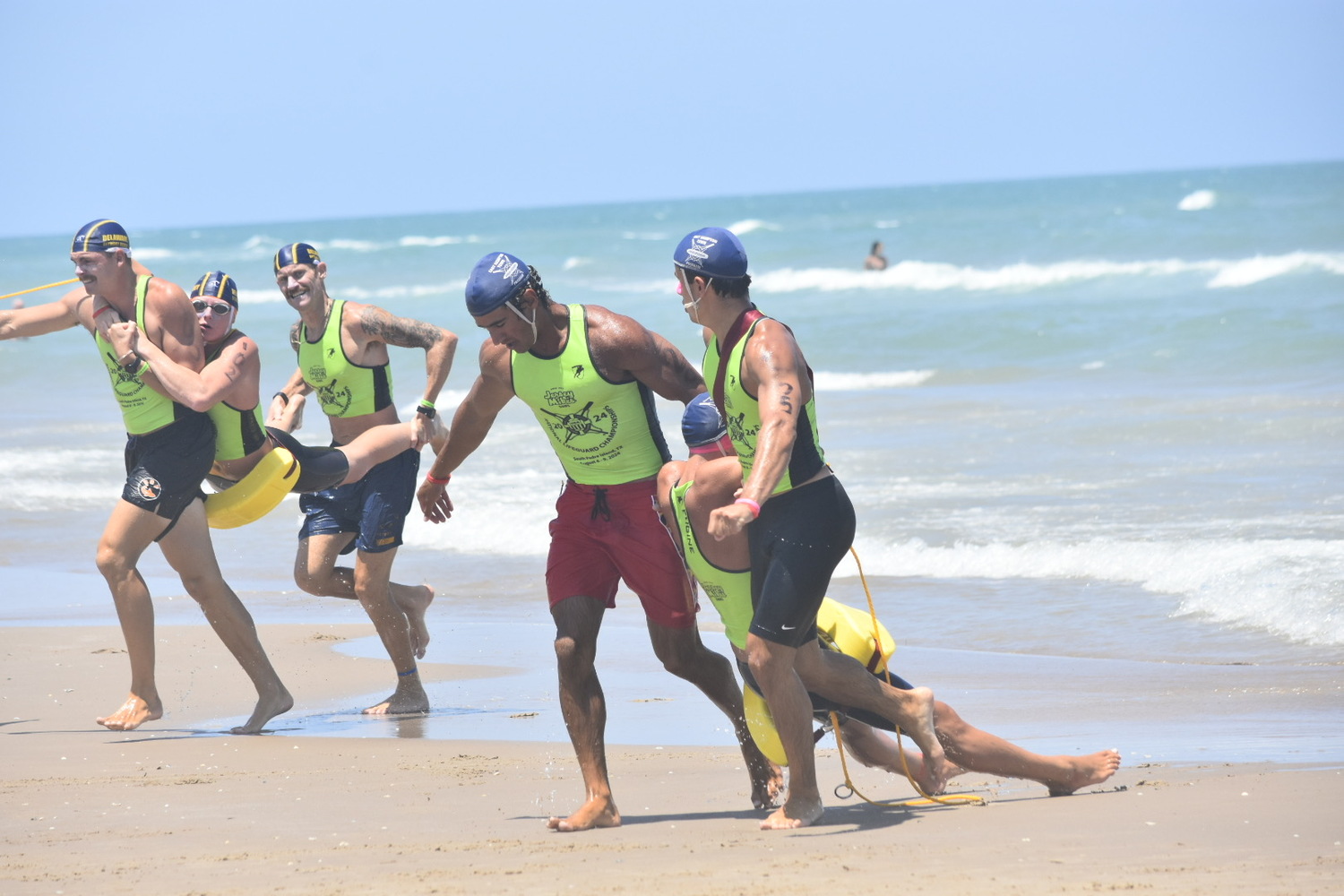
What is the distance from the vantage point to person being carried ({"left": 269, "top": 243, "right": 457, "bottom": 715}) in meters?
6.82

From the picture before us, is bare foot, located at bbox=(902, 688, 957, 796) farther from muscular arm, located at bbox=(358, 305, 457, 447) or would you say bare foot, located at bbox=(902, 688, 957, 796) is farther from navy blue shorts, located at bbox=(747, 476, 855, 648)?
muscular arm, located at bbox=(358, 305, 457, 447)

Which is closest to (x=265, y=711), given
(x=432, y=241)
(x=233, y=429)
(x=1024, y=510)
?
(x=233, y=429)

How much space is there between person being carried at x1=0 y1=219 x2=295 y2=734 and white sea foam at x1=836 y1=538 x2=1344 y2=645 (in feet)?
15.3

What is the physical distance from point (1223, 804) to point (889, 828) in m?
0.97

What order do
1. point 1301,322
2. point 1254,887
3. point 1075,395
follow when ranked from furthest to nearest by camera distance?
point 1301,322
point 1075,395
point 1254,887

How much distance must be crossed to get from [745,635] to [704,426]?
2.14ft

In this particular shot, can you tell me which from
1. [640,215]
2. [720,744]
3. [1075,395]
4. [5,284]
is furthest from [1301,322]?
[640,215]

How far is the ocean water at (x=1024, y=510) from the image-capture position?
688 cm

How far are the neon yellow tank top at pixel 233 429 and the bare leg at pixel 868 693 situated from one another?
2750 mm

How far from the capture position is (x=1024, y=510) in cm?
1081

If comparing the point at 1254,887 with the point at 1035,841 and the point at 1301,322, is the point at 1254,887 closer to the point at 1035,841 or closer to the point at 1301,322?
the point at 1035,841

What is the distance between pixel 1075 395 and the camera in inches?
702

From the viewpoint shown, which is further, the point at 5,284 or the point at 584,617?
the point at 5,284

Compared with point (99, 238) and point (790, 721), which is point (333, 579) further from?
point (790, 721)
